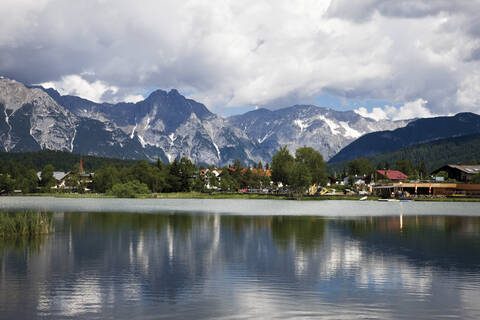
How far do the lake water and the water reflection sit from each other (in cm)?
8

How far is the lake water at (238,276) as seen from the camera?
23922 mm

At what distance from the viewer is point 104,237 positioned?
54.2 meters

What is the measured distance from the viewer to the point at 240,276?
32.3 meters

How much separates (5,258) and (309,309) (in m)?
26.8

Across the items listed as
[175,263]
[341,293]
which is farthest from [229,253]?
[341,293]

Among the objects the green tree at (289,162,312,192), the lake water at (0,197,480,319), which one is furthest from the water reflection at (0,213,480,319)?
the green tree at (289,162,312,192)

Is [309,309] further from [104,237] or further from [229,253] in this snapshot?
[104,237]

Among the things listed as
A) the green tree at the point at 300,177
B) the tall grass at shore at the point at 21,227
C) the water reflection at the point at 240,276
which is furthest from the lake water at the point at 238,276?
the green tree at the point at 300,177

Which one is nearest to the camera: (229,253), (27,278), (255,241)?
(27,278)

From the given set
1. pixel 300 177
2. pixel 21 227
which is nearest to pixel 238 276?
pixel 21 227

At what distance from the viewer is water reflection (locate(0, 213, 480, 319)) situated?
2412cm

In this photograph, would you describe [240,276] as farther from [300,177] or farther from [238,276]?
[300,177]

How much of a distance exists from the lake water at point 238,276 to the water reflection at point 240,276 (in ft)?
0.26

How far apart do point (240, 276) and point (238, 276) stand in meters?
0.14
